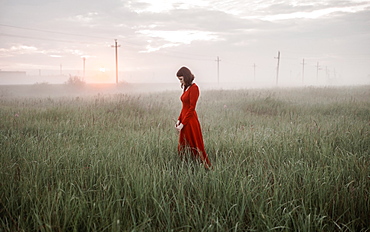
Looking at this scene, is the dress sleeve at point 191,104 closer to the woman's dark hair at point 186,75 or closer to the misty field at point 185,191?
the woman's dark hair at point 186,75

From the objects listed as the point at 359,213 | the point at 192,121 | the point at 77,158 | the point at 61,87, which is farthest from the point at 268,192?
the point at 61,87

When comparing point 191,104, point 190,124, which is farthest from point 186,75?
point 190,124

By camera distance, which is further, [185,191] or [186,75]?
[186,75]

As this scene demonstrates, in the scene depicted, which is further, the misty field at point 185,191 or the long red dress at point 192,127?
the long red dress at point 192,127

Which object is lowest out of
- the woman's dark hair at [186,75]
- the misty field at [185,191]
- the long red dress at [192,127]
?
the misty field at [185,191]

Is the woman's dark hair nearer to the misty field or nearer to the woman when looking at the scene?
the woman

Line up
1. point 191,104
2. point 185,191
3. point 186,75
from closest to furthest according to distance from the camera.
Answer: point 185,191 < point 191,104 < point 186,75

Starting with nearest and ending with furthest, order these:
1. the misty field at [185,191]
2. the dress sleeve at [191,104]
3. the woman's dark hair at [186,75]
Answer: the misty field at [185,191], the dress sleeve at [191,104], the woman's dark hair at [186,75]

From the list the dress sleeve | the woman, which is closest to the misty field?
the woman

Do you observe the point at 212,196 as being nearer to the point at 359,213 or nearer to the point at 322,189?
the point at 322,189

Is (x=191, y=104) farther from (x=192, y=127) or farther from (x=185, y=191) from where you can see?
(x=185, y=191)

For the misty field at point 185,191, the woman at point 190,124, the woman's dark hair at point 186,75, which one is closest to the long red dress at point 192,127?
the woman at point 190,124

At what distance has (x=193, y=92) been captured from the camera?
411cm

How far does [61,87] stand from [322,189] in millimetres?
42415
